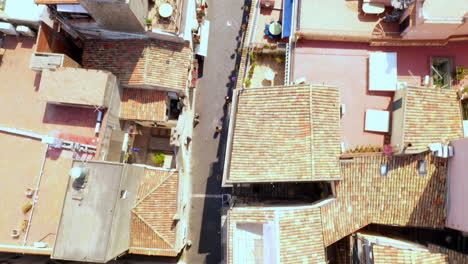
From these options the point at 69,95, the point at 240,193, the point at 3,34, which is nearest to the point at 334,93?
the point at 240,193

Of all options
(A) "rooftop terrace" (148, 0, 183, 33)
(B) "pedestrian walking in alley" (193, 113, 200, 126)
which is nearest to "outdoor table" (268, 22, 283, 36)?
(A) "rooftop terrace" (148, 0, 183, 33)

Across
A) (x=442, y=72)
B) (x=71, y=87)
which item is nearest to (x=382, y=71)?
(x=442, y=72)

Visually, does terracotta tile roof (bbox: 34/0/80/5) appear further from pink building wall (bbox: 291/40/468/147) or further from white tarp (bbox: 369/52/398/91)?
white tarp (bbox: 369/52/398/91)

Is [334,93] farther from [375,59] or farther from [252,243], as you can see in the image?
[252,243]

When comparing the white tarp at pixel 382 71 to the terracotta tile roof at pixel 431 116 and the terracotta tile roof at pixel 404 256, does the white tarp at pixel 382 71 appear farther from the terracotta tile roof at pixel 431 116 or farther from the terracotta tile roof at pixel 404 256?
the terracotta tile roof at pixel 404 256

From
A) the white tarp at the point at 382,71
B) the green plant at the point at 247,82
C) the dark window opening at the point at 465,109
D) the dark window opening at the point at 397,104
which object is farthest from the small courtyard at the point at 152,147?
the dark window opening at the point at 465,109
